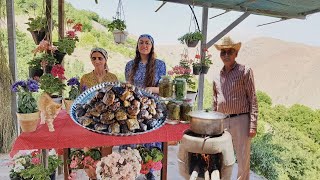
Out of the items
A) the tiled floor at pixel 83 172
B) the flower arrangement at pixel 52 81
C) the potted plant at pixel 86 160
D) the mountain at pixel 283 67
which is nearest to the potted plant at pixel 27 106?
the flower arrangement at pixel 52 81

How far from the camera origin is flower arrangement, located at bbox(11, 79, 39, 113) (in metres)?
1.87

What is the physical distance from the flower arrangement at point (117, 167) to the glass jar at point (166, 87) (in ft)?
2.26

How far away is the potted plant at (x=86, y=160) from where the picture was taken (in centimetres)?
214

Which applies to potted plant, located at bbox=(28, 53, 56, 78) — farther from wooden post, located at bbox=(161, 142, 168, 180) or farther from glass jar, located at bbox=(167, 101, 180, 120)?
wooden post, located at bbox=(161, 142, 168, 180)

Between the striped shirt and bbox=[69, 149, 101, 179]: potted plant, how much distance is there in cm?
129

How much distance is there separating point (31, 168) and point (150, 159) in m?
1.03

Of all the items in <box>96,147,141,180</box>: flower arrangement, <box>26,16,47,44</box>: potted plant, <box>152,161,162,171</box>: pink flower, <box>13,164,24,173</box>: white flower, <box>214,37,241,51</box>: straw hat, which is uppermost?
<box>26,16,47,44</box>: potted plant

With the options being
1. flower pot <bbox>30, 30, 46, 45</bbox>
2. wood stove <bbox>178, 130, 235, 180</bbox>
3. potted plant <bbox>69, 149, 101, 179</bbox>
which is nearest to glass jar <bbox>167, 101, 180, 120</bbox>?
wood stove <bbox>178, 130, 235, 180</bbox>

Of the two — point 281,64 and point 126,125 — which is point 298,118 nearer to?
point 126,125

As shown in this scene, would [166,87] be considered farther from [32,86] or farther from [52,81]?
[32,86]

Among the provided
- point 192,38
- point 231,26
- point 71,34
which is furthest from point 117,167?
point 231,26

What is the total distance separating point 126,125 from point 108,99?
22 cm

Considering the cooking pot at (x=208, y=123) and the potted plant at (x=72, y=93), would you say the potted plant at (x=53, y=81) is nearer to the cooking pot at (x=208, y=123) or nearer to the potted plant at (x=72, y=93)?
the potted plant at (x=72, y=93)

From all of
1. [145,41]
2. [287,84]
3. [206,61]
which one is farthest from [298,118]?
[287,84]
